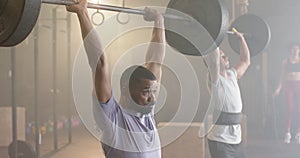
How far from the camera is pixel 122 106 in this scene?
4.83 feet

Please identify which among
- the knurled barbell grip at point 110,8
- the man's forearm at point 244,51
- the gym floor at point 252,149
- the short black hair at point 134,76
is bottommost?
the gym floor at point 252,149

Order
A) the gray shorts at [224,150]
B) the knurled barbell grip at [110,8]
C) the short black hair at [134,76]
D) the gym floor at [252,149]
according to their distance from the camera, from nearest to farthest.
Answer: the knurled barbell grip at [110,8], the short black hair at [134,76], the gray shorts at [224,150], the gym floor at [252,149]

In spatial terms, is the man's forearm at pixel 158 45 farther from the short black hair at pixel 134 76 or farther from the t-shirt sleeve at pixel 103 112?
the t-shirt sleeve at pixel 103 112

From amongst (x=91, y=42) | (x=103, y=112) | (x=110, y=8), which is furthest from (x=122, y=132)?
(x=110, y=8)

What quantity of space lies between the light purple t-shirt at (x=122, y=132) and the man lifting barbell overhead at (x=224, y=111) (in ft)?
3.42

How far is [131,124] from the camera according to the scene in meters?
1.42

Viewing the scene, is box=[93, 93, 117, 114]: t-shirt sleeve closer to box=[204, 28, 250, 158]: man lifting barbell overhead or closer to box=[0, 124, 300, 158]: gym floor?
box=[204, 28, 250, 158]: man lifting barbell overhead

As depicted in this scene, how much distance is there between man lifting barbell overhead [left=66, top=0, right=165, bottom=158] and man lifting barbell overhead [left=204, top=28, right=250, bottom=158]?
3.28 feet

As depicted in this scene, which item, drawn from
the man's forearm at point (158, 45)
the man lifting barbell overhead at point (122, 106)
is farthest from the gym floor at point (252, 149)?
the man lifting barbell overhead at point (122, 106)

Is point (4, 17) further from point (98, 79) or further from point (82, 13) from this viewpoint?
→ point (98, 79)

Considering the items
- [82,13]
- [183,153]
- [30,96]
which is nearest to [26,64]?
[30,96]

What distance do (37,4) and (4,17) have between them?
0.44 feet

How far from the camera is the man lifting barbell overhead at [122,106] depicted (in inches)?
52.4

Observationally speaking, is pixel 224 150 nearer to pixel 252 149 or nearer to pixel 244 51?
pixel 244 51
